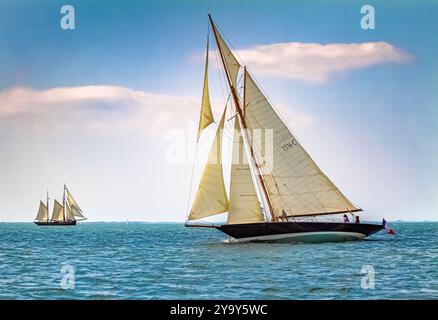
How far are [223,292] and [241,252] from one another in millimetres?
15304

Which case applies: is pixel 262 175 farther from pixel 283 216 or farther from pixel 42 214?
pixel 42 214

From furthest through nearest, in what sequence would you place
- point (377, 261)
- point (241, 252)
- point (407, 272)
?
point (241, 252) → point (377, 261) → point (407, 272)

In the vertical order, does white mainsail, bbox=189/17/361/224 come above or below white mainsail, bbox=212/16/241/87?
below

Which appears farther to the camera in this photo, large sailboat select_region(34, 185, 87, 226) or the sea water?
large sailboat select_region(34, 185, 87, 226)

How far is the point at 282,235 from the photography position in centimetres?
4334

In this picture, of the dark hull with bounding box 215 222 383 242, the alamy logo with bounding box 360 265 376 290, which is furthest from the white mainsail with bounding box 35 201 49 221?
the alamy logo with bounding box 360 265 376 290

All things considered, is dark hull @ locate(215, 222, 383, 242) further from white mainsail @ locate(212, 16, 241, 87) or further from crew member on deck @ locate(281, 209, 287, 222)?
white mainsail @ locate(212, 16, 241, 87)

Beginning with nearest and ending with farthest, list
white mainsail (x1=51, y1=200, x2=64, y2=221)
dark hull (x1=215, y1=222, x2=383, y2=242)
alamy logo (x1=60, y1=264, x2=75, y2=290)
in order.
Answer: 1. alamy logo (x1=60, y1=264, x2=75, y2=290)
2. dark hull (x1=215, y1=222, x2=383, y2=242)
3. white mainsail (x1=51, y1=200, x2=64, y2=221)

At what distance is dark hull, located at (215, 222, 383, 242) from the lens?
42.6 m

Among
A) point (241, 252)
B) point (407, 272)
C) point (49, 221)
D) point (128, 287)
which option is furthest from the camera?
point (49, 221)

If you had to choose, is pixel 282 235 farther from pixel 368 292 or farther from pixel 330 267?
pixel 368 292

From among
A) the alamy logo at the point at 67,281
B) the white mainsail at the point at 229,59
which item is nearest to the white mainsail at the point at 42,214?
the white mainsail at the point at 229,59

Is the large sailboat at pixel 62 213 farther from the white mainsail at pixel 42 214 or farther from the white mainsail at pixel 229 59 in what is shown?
the white mainsail at pixel 229 59
